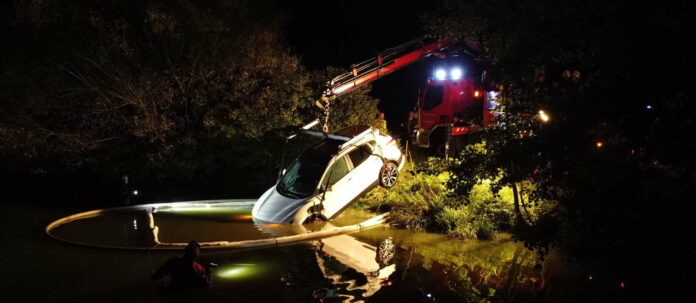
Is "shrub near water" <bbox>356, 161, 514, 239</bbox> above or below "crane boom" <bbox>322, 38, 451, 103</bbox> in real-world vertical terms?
below

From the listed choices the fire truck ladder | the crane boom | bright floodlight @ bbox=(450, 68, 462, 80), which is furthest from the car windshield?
bright floodlight @ bbox=(450, 68, 462, 80)

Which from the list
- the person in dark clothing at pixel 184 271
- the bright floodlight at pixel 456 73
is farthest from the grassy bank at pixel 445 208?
the bright floodlight at pixel 456 73

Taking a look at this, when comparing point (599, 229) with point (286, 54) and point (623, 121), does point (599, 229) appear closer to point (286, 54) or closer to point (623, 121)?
point (623, 121)

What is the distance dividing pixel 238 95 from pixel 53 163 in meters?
6.63

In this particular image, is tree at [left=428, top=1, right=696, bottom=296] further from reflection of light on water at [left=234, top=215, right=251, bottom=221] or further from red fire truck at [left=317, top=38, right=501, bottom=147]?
red fire truck at [left=317, top=38, right=501, bottom=147]

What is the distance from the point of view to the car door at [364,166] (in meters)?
12.6

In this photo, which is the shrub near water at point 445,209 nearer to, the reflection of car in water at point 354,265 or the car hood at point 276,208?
the reflection of car in water at point 354,265

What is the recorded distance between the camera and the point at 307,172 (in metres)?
12.6

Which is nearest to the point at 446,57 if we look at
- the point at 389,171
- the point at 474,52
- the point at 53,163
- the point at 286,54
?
the point at 474,52

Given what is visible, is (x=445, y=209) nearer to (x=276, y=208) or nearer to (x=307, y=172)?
(x=307, y=172)

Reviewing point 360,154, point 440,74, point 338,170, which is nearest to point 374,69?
point 360,154

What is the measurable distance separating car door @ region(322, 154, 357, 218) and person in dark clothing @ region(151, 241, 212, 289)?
438 cm

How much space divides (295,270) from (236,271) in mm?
1040

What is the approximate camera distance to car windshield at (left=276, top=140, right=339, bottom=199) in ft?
40.2
